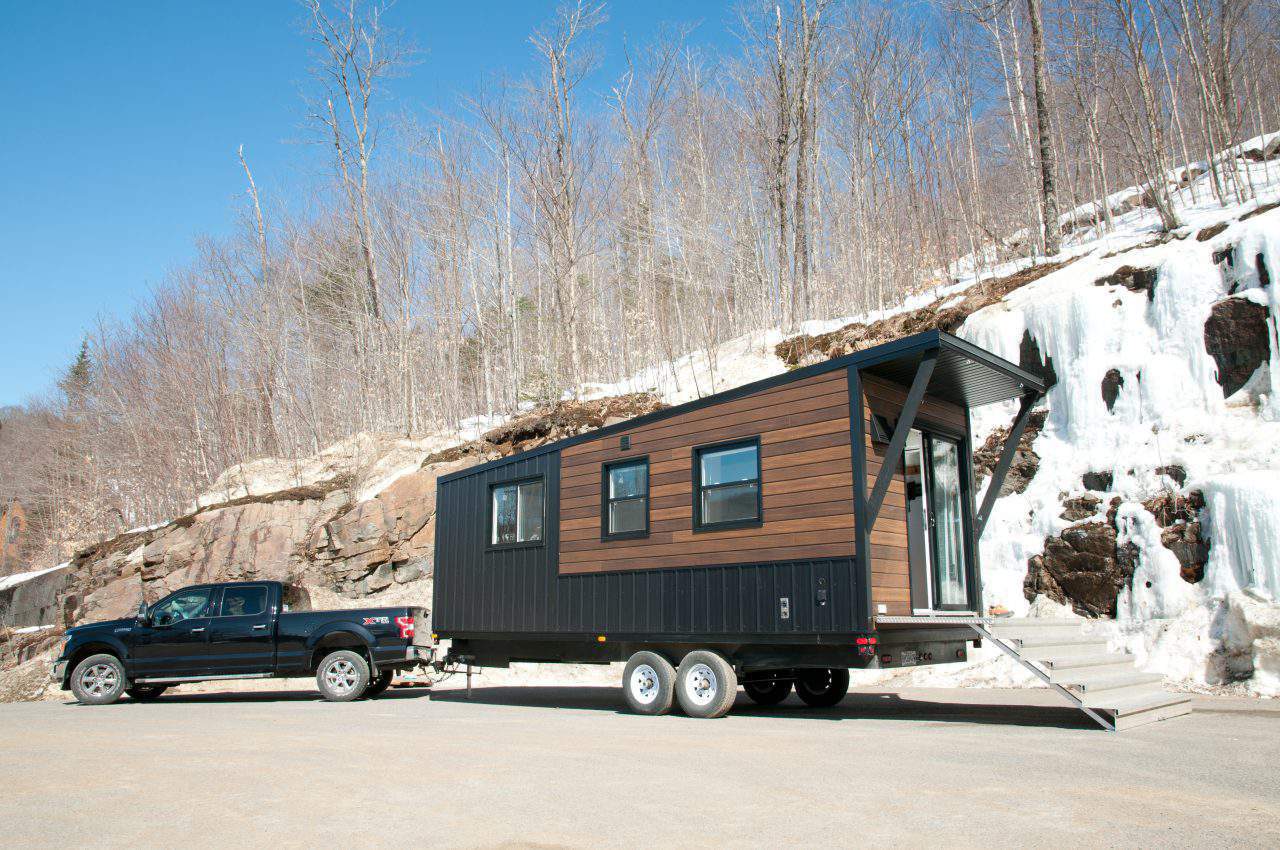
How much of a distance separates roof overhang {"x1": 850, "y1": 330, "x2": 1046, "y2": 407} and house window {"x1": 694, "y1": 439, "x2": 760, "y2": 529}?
154 centimetres

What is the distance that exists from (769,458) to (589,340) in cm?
1834

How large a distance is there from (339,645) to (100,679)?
3552 millimetres

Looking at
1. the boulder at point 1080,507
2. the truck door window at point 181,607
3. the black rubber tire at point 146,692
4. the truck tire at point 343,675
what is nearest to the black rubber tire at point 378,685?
the truck tire at point 343,675

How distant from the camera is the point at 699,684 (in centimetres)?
898

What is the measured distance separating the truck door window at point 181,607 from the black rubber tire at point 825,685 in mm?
8354

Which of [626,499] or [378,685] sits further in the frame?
[378,685]

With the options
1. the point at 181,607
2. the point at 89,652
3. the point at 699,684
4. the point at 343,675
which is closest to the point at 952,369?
the point at 699,684

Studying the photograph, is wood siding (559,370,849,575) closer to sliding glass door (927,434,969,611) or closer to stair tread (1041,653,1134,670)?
sliding glass door (927,434,969,611)

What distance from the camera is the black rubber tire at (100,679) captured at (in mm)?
12180

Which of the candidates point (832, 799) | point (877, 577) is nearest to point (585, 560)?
point (877, 577)

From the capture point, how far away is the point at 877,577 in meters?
8.06

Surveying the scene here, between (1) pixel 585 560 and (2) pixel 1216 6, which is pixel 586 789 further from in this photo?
(2) pixel 1216 6

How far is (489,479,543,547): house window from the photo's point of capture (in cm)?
1134

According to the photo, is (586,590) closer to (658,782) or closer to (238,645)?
(658,782)
